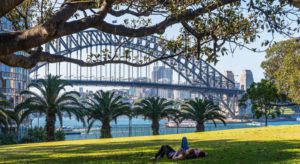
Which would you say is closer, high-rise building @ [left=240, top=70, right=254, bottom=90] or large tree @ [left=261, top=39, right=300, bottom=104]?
large tree @ [left=261, top=39, right=300, bottom=104]

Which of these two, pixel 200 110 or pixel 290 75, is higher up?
pixel 290 75

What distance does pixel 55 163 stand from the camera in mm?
11234

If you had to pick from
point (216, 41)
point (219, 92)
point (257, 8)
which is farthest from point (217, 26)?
point (219, 92)

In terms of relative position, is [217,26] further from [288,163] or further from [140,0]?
[288,163]

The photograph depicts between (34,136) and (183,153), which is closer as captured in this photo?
(183,153)

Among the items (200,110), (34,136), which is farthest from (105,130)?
(200,110)

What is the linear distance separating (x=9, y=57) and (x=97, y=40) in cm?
7781

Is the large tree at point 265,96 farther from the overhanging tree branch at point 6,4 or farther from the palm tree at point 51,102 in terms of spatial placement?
the overhanging tree branch at point 6,4

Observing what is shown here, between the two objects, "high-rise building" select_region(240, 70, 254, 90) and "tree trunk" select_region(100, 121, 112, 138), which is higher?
"high-rise building" select_region(240, 70, 254, 90)

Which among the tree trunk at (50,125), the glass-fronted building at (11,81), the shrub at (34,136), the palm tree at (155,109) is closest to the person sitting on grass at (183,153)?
the tree trunk at (50,125)

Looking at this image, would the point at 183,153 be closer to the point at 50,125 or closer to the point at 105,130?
the point at 50,125

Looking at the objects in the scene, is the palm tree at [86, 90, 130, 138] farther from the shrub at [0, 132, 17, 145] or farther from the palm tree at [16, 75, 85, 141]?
the shrub at [0, 132, 17, 145]

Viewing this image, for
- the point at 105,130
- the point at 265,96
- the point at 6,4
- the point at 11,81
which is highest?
the point at 11,81

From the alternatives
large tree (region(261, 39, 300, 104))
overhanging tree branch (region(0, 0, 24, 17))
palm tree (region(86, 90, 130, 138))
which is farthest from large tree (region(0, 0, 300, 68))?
palm tree (region(86, 90, 130, 138))
